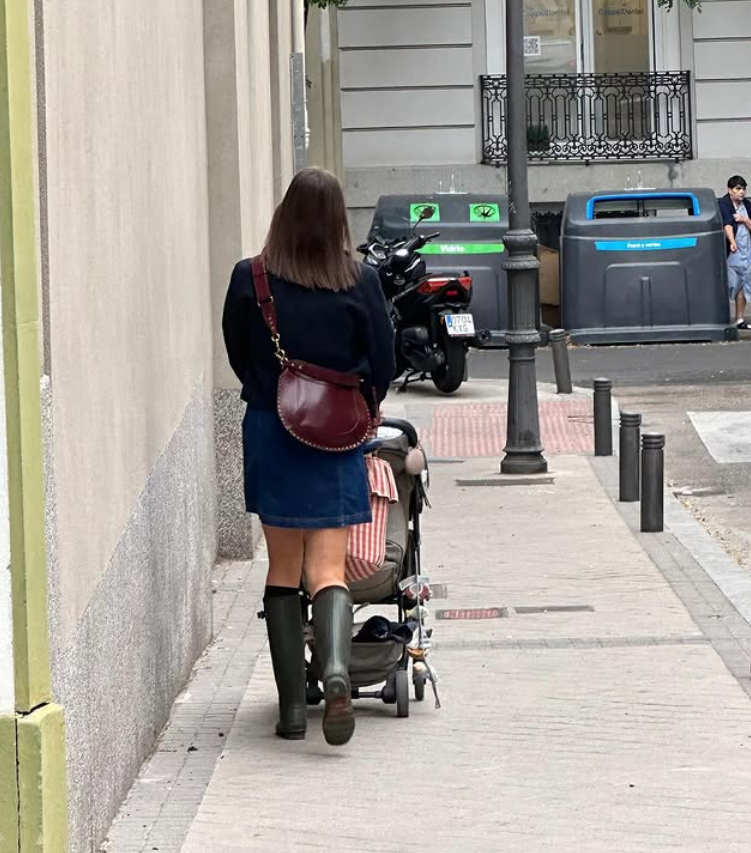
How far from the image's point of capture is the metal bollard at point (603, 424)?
14.5 metres

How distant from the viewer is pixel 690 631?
8.49 metres

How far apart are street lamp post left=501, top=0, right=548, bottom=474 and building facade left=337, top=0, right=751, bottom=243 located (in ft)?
44.7

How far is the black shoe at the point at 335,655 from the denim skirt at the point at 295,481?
260mm

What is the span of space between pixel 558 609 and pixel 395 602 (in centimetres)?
205

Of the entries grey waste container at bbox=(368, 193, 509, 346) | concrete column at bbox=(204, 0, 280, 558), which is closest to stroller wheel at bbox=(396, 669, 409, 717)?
concrete column at bbox=(204, 0, 280, 558)

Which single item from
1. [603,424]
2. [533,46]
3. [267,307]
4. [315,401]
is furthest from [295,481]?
[533,46]

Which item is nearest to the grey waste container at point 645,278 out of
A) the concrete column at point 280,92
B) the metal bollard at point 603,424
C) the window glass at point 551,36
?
the window glass at point 551,36

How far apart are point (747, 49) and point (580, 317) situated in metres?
7.25

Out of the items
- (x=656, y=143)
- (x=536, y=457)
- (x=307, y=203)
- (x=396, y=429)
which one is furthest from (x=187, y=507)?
(x=656, y=143)

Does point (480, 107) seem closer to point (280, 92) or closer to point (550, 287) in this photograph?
point (550, 287)

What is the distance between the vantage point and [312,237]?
6.69m

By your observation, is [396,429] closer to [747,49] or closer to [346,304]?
[346,304]

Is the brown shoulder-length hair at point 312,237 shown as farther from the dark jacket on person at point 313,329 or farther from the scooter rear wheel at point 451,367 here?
the scooter rear wheel at point 451,367

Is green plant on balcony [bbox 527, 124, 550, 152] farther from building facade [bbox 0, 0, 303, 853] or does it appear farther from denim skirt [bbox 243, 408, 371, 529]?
denim skirt [bbox 243, 408, 371, 529]
